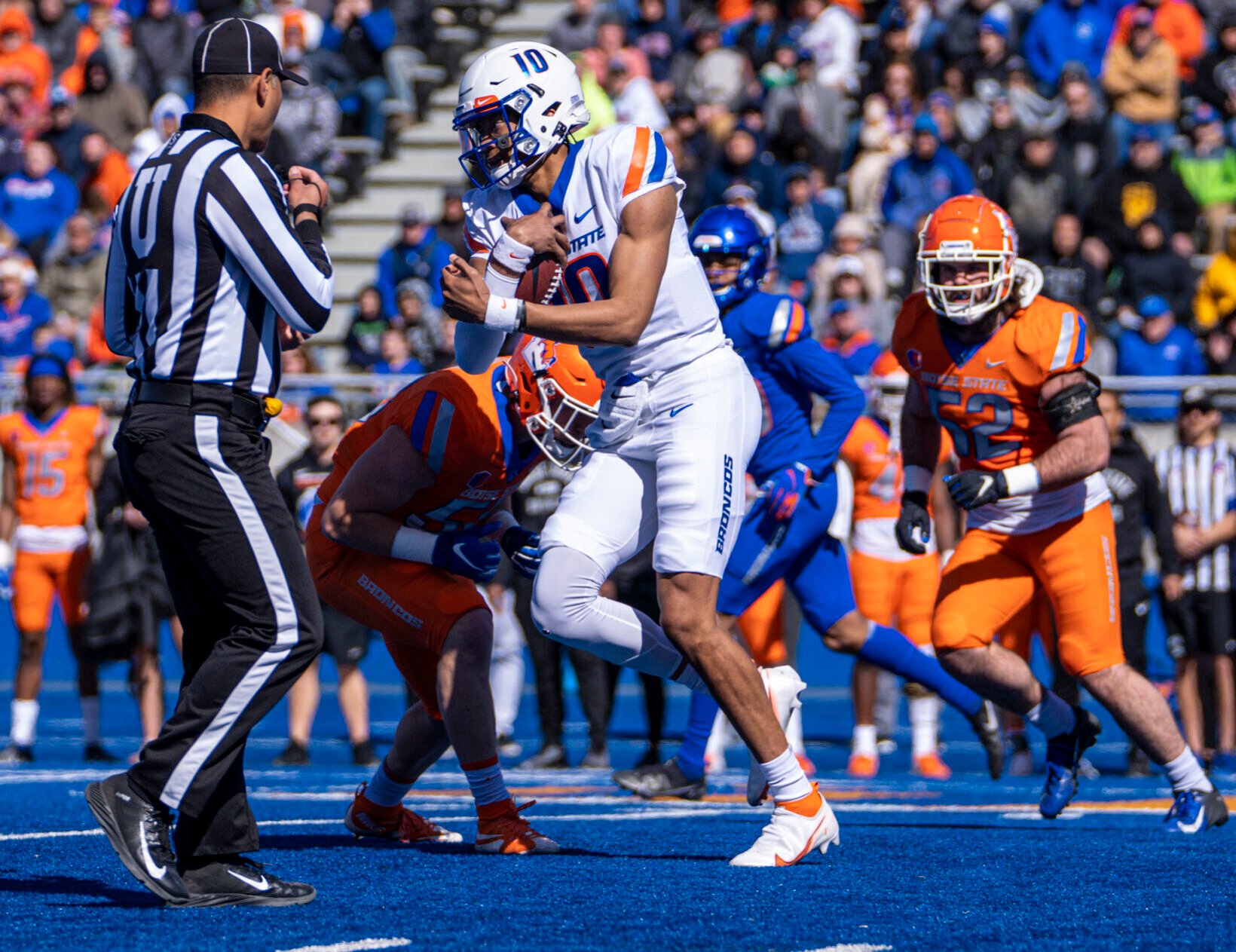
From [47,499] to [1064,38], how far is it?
27.2 ft

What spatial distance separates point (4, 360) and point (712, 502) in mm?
9757

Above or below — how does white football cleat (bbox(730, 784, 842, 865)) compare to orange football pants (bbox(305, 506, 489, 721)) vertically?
below

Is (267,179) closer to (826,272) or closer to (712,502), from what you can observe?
(712,502)

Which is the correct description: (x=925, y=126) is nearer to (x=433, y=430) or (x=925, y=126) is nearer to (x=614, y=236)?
(x=433, y=430)

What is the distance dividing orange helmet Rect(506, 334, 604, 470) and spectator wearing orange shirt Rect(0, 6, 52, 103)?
13348 mm

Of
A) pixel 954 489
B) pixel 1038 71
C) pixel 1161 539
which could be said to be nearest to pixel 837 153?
pixel 1038 71

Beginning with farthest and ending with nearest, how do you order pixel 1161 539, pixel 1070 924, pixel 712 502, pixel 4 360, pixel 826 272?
pixel 4 360 → pixel 826 272 → pixel 1161 539 → pixel 712 502 → pixel 1070 924

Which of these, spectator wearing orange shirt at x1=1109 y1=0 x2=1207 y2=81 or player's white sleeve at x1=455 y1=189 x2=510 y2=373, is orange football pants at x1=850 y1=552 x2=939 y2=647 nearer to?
player's white sleeve at x1=455 y1=189 x2=510 y2=373

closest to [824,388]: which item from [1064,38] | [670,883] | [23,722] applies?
[670,883]

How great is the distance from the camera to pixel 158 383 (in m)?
4.14

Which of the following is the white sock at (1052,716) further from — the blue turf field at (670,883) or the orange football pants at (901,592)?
the orange football pants at (901,592)

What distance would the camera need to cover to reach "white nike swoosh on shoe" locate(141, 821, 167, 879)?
400 cm

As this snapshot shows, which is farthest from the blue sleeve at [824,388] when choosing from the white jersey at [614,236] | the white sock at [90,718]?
the white sock at [90,718]

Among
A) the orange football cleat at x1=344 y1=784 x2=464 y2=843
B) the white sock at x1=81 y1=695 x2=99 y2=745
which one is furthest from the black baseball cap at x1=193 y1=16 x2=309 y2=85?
the white sock at x1=81 y1=695 x2=99 y2=745
